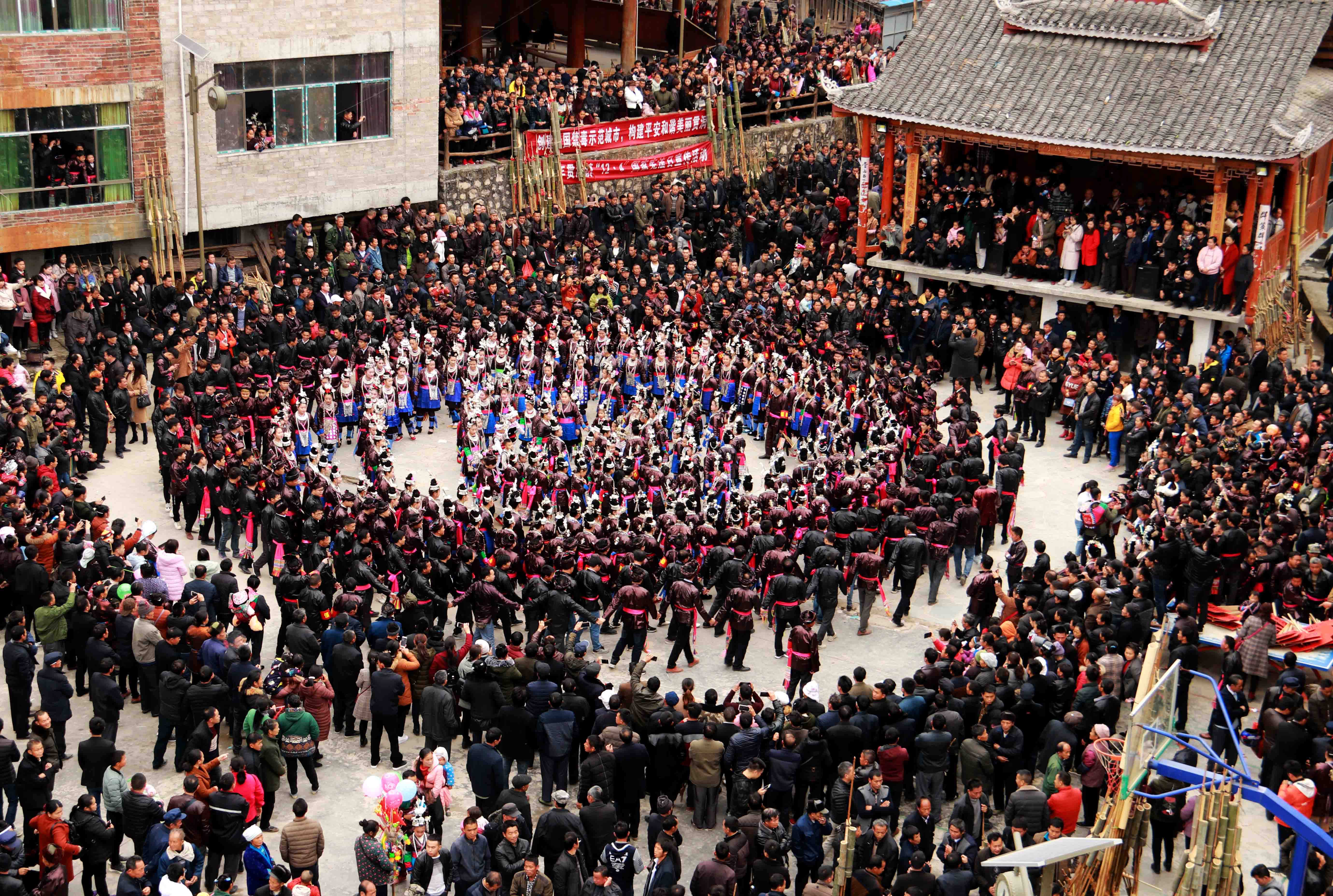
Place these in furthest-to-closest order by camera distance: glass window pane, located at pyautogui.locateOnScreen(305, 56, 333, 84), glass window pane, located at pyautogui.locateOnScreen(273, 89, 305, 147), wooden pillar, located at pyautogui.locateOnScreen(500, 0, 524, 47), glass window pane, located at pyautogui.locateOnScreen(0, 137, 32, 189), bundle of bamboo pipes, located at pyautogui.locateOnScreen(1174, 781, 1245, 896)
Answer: wooden pillar, located at pyautogui.locateOnScreen(500, 0, 524, 47)
glass window pane, located at pyautogui.locateOnScreen(305, 56, 333, 84)
glass window pane, located at pyautogui.locateOnScreen(273, 89, 305, 147)
glass window pane, located at pyautogui.locateOnScreen(0, 137, 32, 189)
bundle of bamboo pipes, located at pyautogui.locateOnScreen(1174, 781, 1245, 896)

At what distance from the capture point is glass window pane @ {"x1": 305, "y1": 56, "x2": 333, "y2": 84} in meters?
32.3

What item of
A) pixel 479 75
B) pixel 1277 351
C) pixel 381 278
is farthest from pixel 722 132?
pixel 1277 351

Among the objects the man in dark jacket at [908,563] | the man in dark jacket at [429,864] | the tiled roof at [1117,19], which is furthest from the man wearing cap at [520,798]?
the tiled roof at [1117,19]

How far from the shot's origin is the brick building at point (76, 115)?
2898 centimetres

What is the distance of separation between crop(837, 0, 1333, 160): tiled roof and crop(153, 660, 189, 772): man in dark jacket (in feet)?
65.1

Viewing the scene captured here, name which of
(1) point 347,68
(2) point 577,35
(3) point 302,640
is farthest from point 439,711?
(2) point 577,35

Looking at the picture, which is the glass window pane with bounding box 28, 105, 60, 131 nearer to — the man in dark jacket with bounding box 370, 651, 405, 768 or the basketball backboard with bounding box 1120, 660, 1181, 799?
the man in dark jacket with bounding box 370, 651, 405, 768

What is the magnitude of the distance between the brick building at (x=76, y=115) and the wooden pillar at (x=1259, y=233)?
64.7 feet

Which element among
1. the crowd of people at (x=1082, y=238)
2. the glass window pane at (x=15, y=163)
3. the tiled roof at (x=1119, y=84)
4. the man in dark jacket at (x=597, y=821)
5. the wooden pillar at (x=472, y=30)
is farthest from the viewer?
the wooden pillar at (x=472, y=30)

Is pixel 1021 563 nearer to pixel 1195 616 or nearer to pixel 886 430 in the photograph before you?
pixel 1195 616

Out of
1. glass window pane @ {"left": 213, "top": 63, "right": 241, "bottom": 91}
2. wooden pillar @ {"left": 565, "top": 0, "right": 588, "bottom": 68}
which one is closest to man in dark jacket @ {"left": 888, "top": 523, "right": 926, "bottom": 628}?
glass window pane @ {"left": 213, "top": 63, "right": 241, "bottom": 91}

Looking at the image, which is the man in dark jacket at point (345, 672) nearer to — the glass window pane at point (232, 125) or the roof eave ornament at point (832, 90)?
the glass window pane at point (232, 125)

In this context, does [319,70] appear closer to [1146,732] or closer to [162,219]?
[162,219]

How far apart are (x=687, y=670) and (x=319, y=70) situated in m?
17.1
